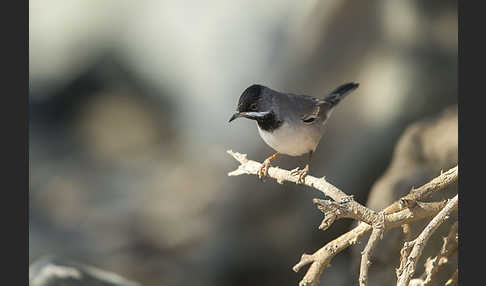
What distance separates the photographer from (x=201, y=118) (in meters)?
2.94

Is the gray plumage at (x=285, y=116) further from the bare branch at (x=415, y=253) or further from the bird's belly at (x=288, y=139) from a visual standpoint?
the bare branch at (x=415, y=253)

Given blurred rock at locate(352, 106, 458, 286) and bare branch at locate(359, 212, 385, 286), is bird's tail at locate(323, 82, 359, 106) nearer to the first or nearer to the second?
blurred rock at locate(352, 106, 458, 286)

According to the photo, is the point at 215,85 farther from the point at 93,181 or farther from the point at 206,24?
the point at 93,181

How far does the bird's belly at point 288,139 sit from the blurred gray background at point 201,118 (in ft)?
1.12

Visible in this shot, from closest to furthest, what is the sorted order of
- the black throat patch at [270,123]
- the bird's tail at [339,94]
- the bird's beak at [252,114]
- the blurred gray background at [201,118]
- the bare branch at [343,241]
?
the bare branch at [343,241] < the bird's beak at [252,114] < the black throat patch at [270,123] < the bird's tail at [339,94] < the blurred gray background at [201,118]

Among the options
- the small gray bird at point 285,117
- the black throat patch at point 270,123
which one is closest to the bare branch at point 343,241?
the small gray bird at point 285,117

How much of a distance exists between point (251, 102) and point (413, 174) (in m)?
0.97

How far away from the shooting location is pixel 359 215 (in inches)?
69.1

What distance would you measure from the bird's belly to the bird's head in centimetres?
13

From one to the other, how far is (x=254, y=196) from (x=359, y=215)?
53.4 inches

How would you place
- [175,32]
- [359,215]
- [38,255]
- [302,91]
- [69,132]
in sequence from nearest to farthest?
[359,215], [302,91], [175,32], [38,255], [69,132]

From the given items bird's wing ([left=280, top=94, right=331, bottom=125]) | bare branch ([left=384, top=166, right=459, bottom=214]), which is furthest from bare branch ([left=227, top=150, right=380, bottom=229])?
bird's wing ([left=280, top=94, right=331, bottom=125])

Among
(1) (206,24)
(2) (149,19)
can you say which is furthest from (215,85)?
(2) (149,19)

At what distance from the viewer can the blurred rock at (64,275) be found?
2.50 m
